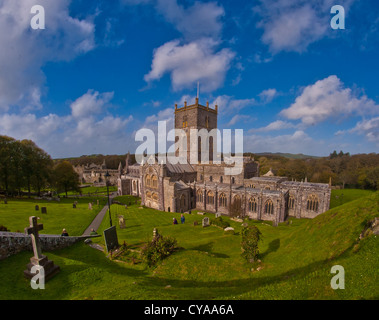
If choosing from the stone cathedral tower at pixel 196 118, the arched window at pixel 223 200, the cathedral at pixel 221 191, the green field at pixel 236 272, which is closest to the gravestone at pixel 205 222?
the green field at pixel 236 272

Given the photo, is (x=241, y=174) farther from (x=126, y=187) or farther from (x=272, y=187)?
(x=126, y=187)

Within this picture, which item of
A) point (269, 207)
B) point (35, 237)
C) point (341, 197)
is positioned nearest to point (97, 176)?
point (269, 207)

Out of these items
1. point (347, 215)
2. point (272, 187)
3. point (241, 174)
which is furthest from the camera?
point (241, 174)

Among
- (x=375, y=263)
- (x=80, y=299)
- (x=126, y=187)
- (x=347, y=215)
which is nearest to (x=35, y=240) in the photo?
(x=80, y=299)

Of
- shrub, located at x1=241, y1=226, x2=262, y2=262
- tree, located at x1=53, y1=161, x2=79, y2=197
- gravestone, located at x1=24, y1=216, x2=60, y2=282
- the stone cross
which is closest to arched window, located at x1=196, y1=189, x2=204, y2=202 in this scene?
shrub, located at x1=241, y1=226, x2=262, y2=262

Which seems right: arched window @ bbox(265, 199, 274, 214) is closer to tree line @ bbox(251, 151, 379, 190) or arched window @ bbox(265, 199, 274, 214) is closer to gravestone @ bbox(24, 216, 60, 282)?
gravestone @ bbox(24, 216, 60, 282)
